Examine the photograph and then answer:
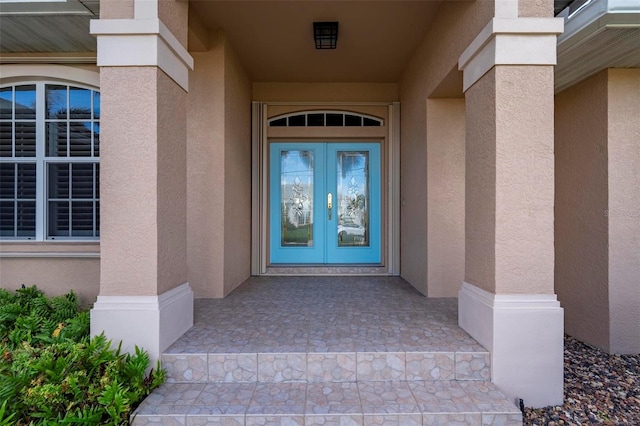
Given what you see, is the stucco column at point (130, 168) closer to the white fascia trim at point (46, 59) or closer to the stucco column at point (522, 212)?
the white fascia trim at point (46, 59)

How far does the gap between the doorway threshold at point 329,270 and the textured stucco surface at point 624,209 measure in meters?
2.81

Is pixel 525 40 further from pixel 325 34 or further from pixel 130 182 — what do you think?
pixel 130 182

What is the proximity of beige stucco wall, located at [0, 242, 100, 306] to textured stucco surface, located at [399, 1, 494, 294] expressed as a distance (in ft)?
13.0

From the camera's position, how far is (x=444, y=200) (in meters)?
4.12

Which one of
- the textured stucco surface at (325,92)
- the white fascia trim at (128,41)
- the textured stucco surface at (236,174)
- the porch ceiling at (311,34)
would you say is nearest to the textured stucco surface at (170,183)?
the white fascia trim at (128,41)

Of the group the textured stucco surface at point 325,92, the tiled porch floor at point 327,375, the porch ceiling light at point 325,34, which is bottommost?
the tiled porch floor at point 327,375

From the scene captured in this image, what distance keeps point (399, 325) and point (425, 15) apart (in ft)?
10.9

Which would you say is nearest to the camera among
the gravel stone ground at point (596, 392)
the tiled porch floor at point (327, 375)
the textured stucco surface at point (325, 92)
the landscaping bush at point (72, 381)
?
the landscaping bush at point (72, 381)

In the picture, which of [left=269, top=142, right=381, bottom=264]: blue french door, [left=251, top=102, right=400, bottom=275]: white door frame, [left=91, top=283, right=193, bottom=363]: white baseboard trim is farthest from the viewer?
[left=269, top=142, right=381, bottom=264]: blue french door

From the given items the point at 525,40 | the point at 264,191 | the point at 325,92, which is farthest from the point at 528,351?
the point at 325,92

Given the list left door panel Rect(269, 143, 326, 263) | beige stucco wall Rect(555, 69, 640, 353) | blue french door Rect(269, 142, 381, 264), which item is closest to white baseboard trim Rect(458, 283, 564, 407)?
beige stucco wall Rect(555, 69, 640, 353)

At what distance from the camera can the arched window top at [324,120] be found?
18.5 feet

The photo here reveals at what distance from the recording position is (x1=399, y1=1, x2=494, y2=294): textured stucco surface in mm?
3104

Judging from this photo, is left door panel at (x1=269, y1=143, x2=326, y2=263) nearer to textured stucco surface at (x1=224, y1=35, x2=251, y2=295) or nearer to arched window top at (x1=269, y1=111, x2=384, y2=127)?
arched window top at (x1=269, y1=111, x2=384, y2=127)
